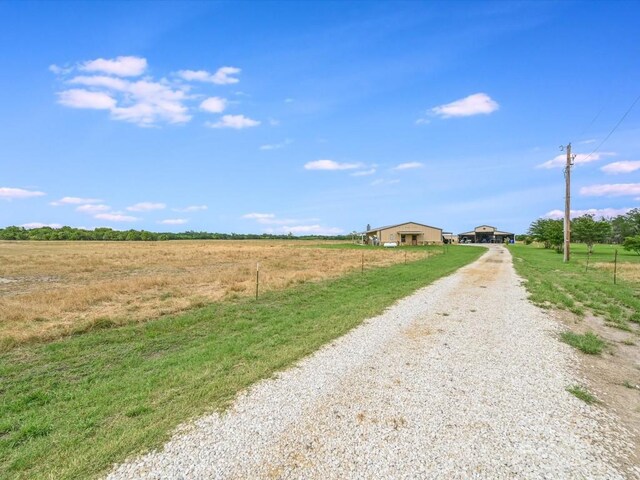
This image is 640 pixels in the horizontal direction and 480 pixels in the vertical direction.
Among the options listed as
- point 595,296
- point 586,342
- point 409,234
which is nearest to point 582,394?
point 586,342

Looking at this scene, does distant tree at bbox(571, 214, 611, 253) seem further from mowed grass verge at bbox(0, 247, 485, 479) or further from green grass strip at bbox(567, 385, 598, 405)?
green grass strip at bbox(567, 385, 598, 405)

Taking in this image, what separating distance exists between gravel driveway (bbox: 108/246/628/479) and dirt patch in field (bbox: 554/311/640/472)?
10.3 inches

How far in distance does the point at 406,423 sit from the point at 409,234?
7521 cm

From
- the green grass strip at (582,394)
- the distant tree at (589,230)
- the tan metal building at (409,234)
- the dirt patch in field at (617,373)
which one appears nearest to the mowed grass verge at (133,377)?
the green grass strip at (582,394)

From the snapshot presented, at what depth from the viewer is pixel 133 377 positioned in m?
5.90

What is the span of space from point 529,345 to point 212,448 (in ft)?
21.6

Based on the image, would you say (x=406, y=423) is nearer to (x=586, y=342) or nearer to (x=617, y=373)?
(x=617, y=373)

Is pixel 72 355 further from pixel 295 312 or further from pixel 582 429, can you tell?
pixel 582 429

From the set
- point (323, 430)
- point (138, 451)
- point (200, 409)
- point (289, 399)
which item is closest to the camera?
point (138, 451)

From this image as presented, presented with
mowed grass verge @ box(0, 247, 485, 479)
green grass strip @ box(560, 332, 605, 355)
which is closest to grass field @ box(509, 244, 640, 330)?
green grass strip @ box(560, 332, 605, 355)

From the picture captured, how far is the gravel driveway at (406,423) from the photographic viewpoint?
3.42m

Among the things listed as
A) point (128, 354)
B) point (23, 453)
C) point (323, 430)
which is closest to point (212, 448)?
point (323, 430)

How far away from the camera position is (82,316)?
36.2 ft

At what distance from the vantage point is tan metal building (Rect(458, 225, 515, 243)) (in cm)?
11016
